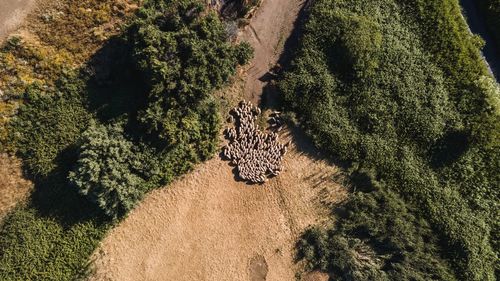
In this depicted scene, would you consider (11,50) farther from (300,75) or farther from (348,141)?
(348,141)

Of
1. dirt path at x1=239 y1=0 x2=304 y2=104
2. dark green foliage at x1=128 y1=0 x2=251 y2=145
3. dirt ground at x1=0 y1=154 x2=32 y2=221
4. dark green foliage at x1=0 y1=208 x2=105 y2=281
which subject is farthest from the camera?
dirt path at x1=239 y1=0 x2=304 y2=104

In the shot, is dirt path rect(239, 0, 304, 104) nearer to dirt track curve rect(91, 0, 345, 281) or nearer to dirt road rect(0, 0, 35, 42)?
dirt track curve rect(91, 0, 345, 281)

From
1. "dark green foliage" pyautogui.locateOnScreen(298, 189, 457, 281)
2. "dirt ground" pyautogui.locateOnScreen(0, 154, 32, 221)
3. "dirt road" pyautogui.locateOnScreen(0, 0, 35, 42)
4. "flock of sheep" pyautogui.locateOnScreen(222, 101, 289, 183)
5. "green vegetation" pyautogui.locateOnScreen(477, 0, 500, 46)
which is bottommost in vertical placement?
"dirt ground" pyautogui.locateOnScreen(0, 154, 32, 221)

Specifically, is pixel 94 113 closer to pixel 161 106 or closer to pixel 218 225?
pixel 161 106

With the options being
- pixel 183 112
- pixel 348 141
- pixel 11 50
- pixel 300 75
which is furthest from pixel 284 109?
pixel 11 50

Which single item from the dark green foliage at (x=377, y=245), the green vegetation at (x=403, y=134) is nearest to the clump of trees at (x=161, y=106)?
the green vegetation at (x=403, y=134)

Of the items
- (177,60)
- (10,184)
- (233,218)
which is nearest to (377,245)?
(233,218)

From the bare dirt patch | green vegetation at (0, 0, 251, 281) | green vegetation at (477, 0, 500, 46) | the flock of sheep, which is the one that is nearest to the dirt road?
green vegetation at (0, 0, 251, 281)
